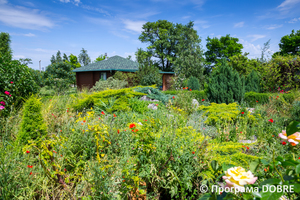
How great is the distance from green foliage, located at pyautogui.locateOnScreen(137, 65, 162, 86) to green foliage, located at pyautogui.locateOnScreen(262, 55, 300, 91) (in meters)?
7.67

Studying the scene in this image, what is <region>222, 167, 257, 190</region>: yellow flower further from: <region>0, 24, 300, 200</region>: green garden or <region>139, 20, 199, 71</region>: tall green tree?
<region>139, 20, 199, 71</region>: tall green tree

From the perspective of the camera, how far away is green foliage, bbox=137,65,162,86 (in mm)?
14289

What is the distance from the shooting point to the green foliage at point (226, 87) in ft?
24.5

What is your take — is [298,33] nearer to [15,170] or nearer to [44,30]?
[44,30]

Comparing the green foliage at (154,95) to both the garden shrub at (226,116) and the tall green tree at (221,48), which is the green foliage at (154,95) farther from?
the tall green tree at (221,48)

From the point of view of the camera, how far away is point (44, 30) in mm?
8727

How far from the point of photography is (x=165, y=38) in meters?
26.6

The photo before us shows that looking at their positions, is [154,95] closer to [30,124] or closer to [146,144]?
[30,124]

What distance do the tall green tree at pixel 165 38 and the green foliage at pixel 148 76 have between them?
35.8 ft

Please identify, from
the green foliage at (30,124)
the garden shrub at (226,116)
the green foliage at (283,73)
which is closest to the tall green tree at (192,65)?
the green foliage at (283,73)

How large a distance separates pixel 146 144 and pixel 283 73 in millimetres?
10978

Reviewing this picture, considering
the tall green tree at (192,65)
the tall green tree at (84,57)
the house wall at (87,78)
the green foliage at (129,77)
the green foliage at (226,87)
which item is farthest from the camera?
the tall green tree at (84,57)

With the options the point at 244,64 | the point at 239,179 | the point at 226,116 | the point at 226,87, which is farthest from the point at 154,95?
the point at 244,64

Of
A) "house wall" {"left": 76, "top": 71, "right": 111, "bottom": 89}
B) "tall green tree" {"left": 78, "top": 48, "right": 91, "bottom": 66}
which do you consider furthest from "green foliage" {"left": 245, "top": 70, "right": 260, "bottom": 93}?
"tall green tree" {"left": 78, "top": 48, "right": 91, "bottom": 66}
